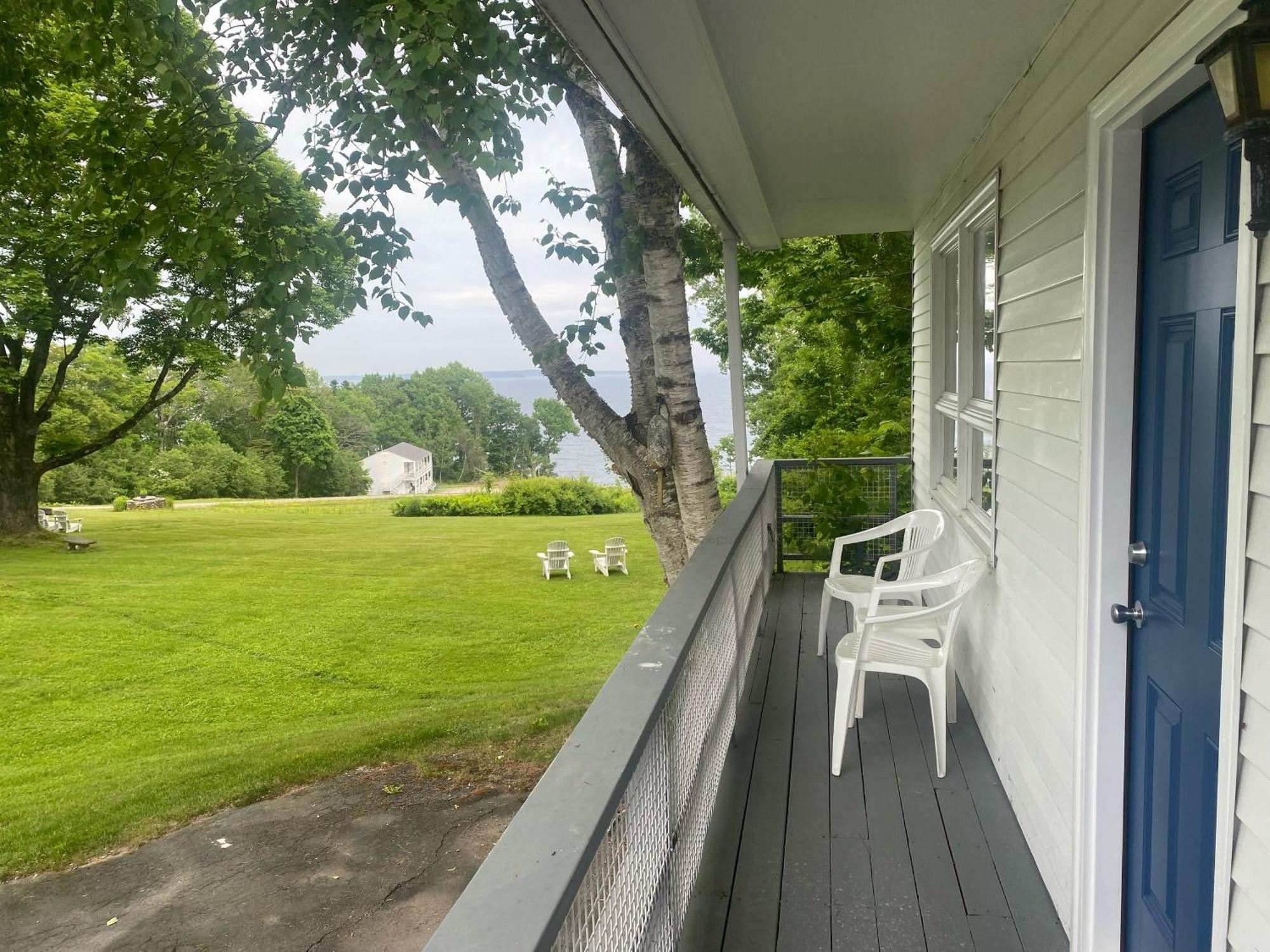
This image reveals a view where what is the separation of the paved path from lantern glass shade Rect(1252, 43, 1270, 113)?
6.34m

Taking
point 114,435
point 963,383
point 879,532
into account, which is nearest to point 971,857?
point 879,532

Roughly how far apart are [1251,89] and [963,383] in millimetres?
3053

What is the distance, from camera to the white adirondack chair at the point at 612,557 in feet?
63.0

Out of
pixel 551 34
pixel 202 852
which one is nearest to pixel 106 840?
pixel 202 852

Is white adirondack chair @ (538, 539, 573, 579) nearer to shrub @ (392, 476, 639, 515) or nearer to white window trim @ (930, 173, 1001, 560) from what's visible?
shrub @ (392, 476, 639, 515)

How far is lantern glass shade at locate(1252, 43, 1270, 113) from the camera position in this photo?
1.04m

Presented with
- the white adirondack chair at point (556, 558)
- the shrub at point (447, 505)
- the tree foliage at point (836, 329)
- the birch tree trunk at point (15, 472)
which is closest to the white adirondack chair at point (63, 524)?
the birch tree trunk at point (15, 472)

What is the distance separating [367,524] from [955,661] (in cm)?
2523

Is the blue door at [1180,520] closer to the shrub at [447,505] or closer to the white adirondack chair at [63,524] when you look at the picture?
the white adirondack chair at [63,524]

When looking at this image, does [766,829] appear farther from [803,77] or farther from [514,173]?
[514,173]

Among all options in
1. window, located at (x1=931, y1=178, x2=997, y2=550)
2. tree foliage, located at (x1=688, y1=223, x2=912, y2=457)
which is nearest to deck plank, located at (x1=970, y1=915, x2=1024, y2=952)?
window, located at (x1=931, y1=178, x2=997, y2=550)

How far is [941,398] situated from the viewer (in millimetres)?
4699

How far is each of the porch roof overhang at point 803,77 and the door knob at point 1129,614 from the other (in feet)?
4.37

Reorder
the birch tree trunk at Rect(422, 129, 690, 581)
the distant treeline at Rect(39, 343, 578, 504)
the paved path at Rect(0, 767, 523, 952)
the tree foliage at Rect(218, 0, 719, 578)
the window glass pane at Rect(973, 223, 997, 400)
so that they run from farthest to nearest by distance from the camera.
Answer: the distant treeline at Rect(39, 343, 578, 504), the paved path at Rect(0, 767, 523, 952), the birch tree trunk at Rect(422, 129, 690, 581), the tree foliage at Rect(218, 0, 719, 578), the window glass pane at Rect(973, 223, 997, 400)
